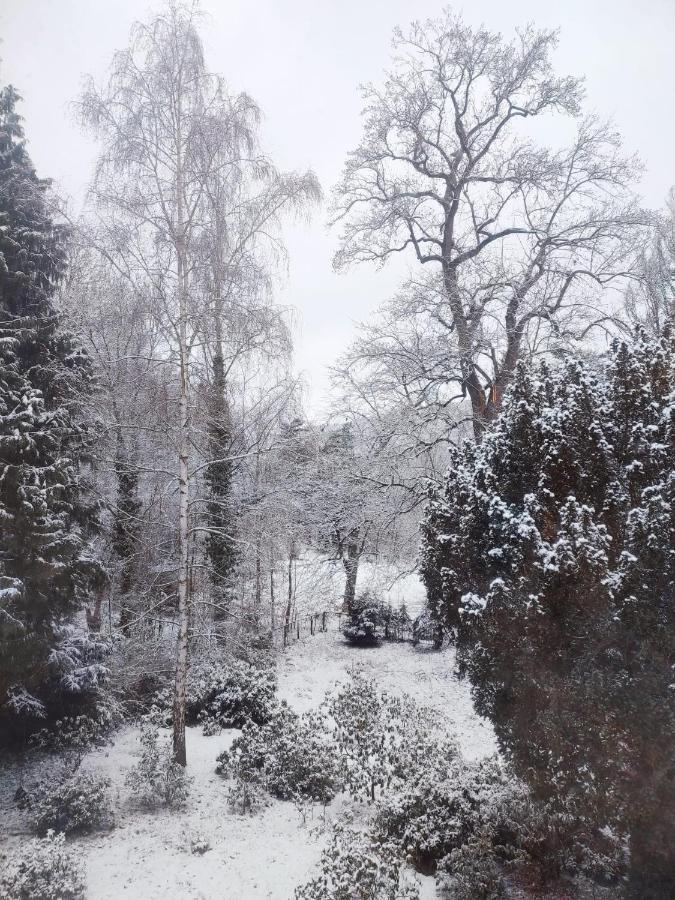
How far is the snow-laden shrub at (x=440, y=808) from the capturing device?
5.05 meters

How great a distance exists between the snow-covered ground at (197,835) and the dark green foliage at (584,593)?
2.08 m

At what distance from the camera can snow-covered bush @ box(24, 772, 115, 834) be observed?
5.42 metres

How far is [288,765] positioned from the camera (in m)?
6.91

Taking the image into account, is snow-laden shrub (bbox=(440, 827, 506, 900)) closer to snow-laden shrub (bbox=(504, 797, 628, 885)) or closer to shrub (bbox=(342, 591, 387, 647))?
snow-laden shrub (bbox=(504, 797, 628, 885))

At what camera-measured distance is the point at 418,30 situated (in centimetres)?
939

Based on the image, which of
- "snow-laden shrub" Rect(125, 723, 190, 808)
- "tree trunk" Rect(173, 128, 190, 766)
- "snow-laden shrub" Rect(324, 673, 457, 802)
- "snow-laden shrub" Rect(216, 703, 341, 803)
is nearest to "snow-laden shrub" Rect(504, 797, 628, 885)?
"snow-laden shrub" Rect(324, 673, 457, 802)

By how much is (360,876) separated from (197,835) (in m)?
2.29

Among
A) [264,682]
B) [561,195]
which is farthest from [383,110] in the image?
[264,682]

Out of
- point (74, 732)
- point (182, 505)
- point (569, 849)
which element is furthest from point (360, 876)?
point (182, 505)

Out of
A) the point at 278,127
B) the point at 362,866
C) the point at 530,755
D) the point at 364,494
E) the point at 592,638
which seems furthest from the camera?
the point at 364,494

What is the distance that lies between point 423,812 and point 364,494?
17.8ft

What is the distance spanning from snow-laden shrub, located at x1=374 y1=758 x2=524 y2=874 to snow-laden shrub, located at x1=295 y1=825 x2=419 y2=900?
0.82 feet

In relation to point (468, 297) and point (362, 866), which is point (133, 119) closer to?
point (468, 297)

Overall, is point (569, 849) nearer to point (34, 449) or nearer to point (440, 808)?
point (440, 808)
